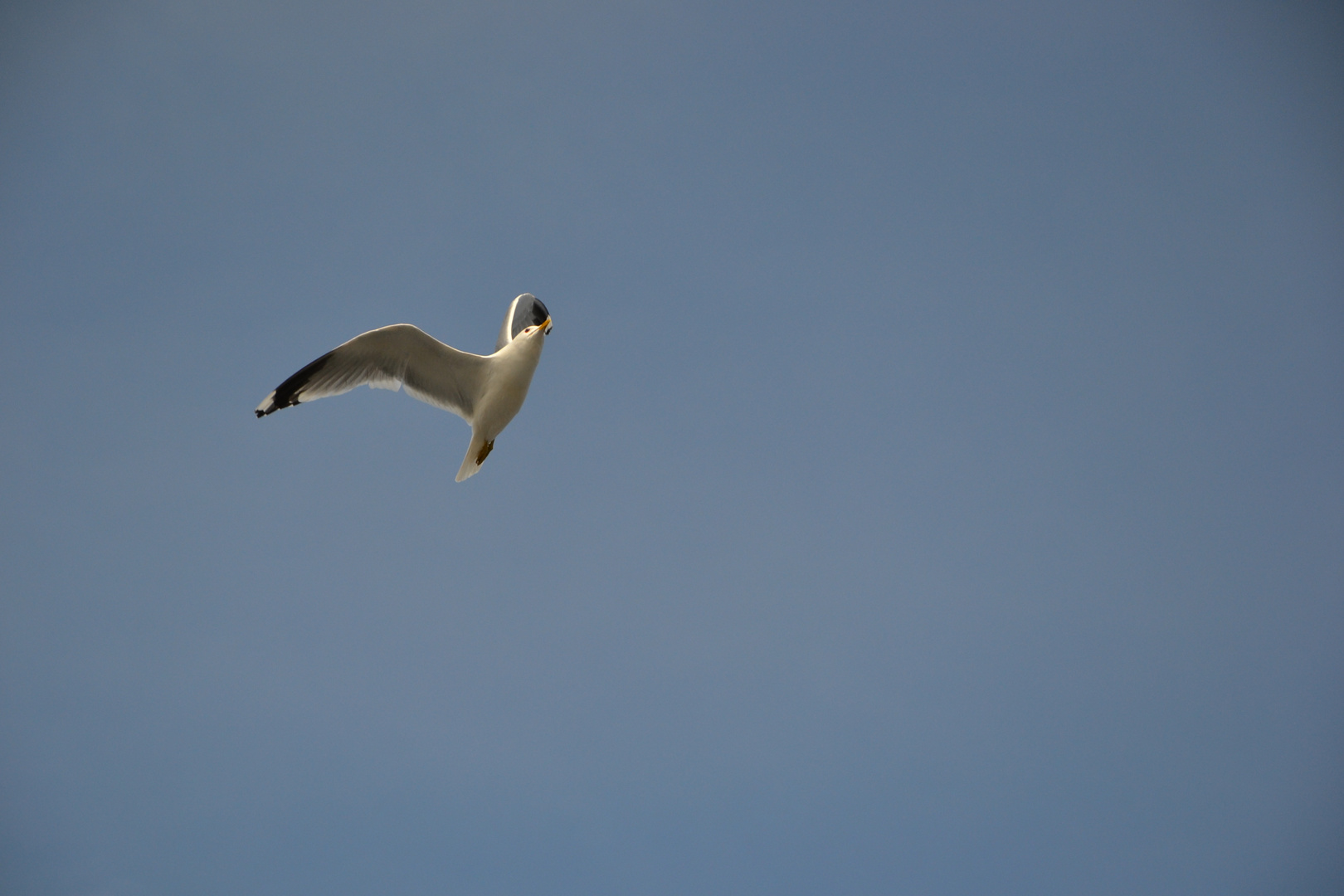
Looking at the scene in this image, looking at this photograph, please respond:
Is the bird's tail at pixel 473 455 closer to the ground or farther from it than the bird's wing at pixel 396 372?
closer to the ground

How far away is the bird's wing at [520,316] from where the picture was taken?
6195mm

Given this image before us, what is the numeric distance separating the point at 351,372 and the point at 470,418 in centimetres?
100

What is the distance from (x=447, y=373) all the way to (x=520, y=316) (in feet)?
2.50

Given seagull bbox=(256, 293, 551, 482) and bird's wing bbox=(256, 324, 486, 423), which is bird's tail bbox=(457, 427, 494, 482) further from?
bird's wing bbox=(256, 324, 486, 423)

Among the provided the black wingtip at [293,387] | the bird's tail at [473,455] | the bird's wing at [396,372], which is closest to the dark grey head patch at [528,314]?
the bird's wing at [396,372]

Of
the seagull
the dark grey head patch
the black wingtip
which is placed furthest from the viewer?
the dark grey head patch

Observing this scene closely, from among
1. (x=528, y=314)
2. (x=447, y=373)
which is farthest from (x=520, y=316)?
(x=447, y=373)

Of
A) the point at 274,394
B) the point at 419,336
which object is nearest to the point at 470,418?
the point at 419,336

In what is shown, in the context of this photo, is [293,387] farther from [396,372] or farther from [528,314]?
[528,314]

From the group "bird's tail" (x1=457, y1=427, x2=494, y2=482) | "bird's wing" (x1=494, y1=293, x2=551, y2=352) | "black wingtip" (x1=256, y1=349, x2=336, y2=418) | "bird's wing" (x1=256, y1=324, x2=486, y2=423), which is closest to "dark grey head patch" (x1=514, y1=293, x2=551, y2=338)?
"bird's wing" (x1=494, y1=293, x2=551, y2=352)

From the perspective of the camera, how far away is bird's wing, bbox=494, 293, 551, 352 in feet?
20.3

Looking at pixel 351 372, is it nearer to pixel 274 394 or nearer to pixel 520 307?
pixel 274 394

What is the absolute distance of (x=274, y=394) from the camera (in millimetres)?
5914

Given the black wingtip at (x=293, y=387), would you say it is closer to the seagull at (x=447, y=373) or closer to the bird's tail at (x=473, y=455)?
the seagull at (x=447, y=373)
